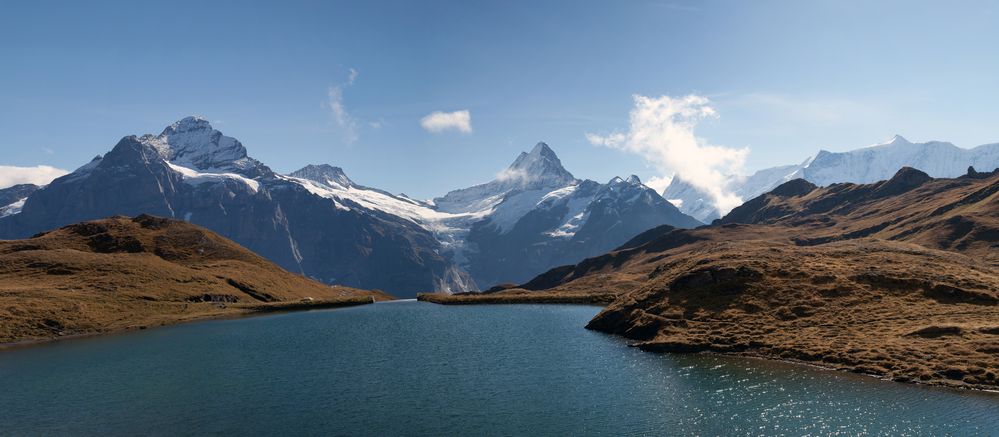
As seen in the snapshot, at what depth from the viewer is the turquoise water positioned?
1981 inches

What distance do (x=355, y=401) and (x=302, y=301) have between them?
141 m

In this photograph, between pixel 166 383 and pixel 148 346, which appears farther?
pixel 148 346

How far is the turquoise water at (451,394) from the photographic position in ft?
165

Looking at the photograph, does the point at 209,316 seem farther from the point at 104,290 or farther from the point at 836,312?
the point at 836,312

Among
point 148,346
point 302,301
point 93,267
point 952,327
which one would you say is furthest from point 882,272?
point 93,267

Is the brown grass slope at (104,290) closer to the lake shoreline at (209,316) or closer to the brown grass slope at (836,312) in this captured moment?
the lake shoreline at (209,316)

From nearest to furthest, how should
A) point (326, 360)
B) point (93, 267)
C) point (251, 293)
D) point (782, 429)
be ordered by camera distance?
point (782, 429), point (326, 360), point (93, 267), point (251, 293)

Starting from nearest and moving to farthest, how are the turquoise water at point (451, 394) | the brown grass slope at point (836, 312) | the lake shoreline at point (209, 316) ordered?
the turquoise water at point (451, 394) < the brown grass slope at point (836, 312) < the lake shoreline at point (209, 316)

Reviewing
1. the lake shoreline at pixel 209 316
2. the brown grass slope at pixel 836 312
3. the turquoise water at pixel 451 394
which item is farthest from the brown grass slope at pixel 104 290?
the brown grass slope at pixel 836 312

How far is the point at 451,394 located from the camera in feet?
204

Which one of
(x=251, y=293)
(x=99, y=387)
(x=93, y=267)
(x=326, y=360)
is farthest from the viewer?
(x=251, y=293)

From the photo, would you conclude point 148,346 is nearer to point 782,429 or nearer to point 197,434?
point 197,434

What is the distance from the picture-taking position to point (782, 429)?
47.7 m

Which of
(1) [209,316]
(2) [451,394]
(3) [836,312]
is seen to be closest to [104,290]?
(1) [209,316]
